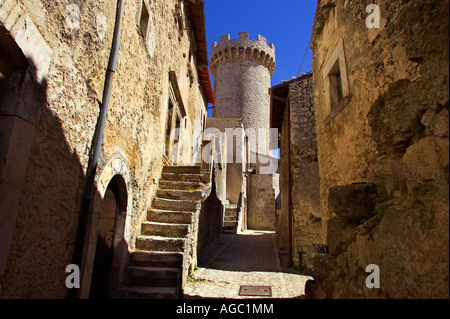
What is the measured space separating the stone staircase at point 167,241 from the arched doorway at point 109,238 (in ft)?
1.00

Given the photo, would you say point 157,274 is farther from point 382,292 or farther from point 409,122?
point 409,122

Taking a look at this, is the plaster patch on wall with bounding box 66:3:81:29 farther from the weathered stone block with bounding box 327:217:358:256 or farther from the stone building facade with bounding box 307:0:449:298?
the weathered stone block with bounding box 327:217:358:256

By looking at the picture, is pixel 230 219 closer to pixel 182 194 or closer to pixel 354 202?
pixel 182 194

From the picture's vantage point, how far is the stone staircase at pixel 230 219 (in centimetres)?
1307

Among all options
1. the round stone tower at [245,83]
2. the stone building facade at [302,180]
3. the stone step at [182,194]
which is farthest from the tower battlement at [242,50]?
the stone step at [182,194]

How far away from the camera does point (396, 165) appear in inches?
60.9

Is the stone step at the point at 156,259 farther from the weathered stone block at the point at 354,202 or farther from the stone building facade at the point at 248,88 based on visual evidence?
the stone building facade at the point at 248,88

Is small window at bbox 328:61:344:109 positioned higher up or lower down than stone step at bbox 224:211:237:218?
higher up

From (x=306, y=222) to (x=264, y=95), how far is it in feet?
61.0

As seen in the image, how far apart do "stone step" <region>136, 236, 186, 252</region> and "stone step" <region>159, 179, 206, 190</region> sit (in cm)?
144

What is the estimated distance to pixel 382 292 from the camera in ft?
4.53

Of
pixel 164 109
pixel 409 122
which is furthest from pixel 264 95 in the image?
pixel 409 122

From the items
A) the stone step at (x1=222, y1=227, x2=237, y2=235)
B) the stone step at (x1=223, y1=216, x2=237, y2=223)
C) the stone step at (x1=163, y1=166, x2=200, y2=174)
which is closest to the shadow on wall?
the stone step at (x1=163, y1=166, x2=200, y2=174)

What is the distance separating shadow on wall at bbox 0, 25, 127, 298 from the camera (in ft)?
6.16
